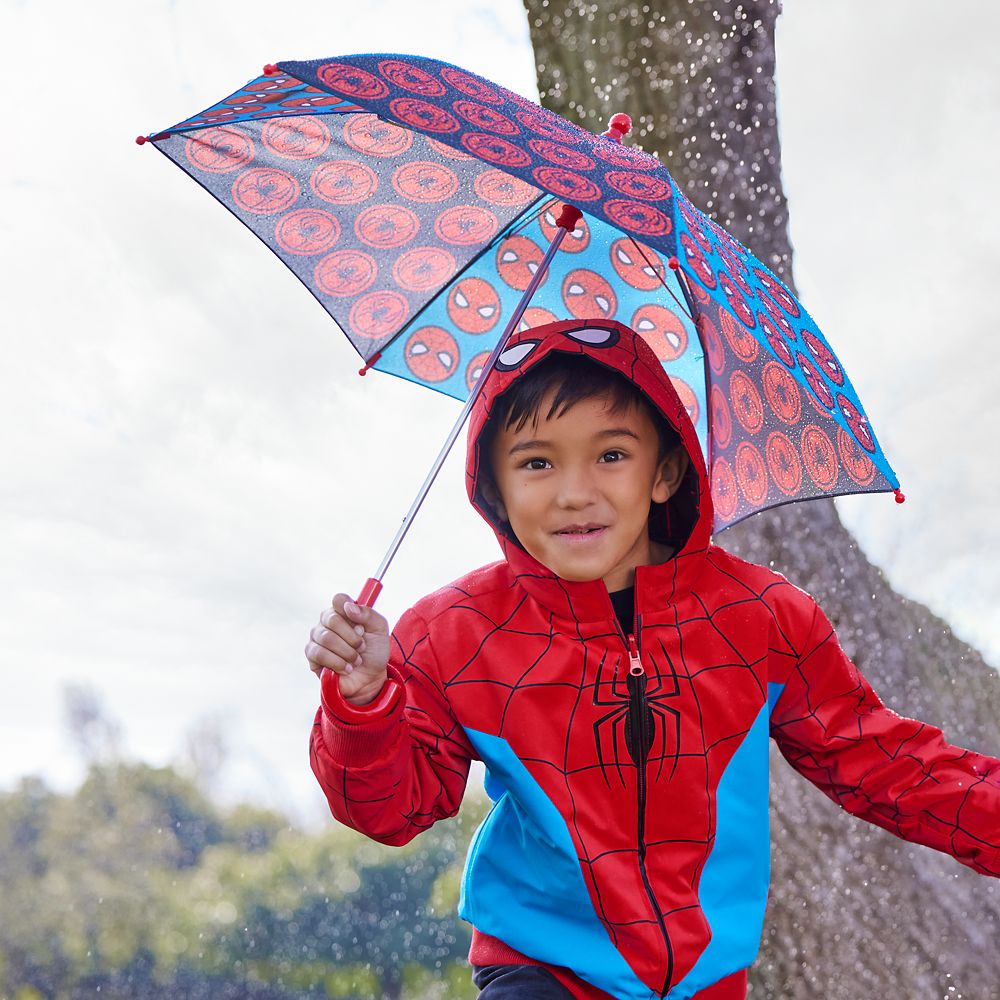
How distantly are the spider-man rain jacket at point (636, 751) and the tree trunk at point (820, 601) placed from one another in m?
0.85

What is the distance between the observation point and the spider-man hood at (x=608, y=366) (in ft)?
5.15

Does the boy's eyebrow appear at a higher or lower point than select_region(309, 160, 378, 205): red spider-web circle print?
lower

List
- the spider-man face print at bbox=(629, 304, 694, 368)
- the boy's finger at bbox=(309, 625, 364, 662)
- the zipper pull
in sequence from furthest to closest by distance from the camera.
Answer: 1. the spider-man face print at bbox=(629, 304, 694, 368)
2. the zipper pull
3. the boy's finger at bbox=(309, 625, 364, 662)

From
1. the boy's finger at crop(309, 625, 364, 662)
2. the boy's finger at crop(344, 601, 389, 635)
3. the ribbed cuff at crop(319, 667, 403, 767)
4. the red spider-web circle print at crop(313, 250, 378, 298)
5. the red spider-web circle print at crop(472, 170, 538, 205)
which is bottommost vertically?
the ribbed cuff at crop(319, 667, 403, 767)

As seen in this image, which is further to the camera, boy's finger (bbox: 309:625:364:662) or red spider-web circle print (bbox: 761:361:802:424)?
red spider-web circle print (bbox: 761:361:802:424)

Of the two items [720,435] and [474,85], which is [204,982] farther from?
[474,85]

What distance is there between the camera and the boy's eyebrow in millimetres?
1568

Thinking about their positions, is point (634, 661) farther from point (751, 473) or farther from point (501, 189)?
point (501, 189)

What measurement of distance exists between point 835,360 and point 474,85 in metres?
0.64

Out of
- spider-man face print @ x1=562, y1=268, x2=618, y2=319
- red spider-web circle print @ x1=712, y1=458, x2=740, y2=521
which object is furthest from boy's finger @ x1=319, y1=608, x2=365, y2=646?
spider-man face print @ x1=562, y1=268, x2=618, y2=319

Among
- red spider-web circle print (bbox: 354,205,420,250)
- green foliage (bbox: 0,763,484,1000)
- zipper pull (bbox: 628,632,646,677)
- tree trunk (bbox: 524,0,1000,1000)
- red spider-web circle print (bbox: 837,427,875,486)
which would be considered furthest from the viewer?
green foliage (bbox: 0,763,484,1000)

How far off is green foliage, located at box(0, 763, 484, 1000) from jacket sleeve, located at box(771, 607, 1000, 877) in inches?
86.5

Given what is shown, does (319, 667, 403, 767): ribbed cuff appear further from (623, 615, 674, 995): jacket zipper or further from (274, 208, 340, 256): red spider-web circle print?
(274, 208, 340, 256): red spider-web circle print

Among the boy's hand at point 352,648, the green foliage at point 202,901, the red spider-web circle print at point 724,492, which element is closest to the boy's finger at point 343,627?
the boy's hand at point 352,648
